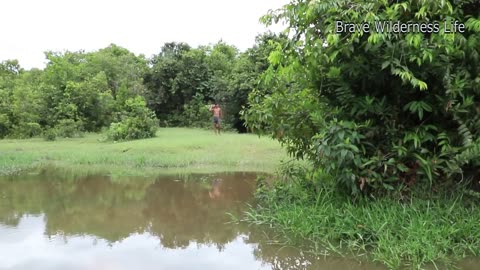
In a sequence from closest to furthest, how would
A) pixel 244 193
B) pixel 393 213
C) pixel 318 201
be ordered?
1. pixel 393 213
2. pixel 318 201
3. pixel 244 193

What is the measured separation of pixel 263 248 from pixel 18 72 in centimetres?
4104

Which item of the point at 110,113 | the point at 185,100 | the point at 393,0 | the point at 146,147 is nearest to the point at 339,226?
the point at 393,0

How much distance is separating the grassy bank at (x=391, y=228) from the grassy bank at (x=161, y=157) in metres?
4.37

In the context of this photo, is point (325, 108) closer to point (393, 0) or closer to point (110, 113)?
point (393, 0)

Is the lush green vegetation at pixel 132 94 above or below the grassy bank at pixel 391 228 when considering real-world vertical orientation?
above

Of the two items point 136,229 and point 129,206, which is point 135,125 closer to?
point 129,206

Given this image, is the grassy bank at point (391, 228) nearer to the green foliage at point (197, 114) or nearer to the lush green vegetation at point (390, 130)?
the lush green vegetation at point (390, 130)

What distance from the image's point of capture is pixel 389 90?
547 cm

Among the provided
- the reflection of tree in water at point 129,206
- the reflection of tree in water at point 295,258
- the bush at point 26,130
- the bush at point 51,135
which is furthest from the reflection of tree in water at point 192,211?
the bush at point 26,130

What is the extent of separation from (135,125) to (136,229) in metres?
10.8

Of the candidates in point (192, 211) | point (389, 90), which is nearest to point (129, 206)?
point (192, 211)

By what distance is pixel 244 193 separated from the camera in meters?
7.73

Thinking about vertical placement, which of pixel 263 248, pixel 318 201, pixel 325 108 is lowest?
pixel 263 248

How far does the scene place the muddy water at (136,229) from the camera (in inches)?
182
